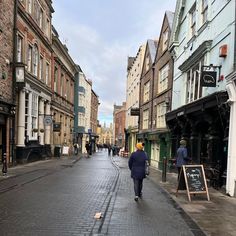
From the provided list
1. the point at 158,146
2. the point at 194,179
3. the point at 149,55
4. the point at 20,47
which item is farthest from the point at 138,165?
the point at 149,55

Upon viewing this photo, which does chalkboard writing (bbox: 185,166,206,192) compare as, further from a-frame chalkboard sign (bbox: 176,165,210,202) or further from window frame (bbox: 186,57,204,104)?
window frame (bbox: 186,57,204,104)

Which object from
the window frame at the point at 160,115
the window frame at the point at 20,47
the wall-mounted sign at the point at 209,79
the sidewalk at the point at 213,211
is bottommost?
the sidewalk at the point at 213,211

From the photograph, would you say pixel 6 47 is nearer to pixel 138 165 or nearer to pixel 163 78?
pixel 163 78

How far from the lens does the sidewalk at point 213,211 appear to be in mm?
7598

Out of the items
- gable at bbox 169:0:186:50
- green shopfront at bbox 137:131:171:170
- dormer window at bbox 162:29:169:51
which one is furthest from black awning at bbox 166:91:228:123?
dormer window at bbox 162:29:169:51

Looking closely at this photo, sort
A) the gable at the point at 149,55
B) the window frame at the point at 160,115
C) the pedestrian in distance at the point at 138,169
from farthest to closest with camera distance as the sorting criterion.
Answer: the gable at the point at 149,55 → the window frame at the point at 160,115 → the pedestrian in distance at the point at 138,169

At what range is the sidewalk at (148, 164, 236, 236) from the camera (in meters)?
7.60

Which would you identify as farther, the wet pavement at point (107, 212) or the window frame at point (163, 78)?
the window frame at point (163, 78)

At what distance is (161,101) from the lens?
90.5ft

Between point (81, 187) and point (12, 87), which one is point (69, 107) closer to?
point (12, 87)

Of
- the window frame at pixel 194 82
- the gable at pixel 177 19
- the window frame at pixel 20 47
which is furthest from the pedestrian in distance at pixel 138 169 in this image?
the window frame at pixel 20 47

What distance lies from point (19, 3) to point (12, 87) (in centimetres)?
490

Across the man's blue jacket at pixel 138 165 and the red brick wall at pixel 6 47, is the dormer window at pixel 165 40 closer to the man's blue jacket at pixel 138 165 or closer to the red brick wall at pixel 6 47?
the red brick wall at pixel 6 47

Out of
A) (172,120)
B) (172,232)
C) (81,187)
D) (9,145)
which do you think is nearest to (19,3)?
(9,145)
